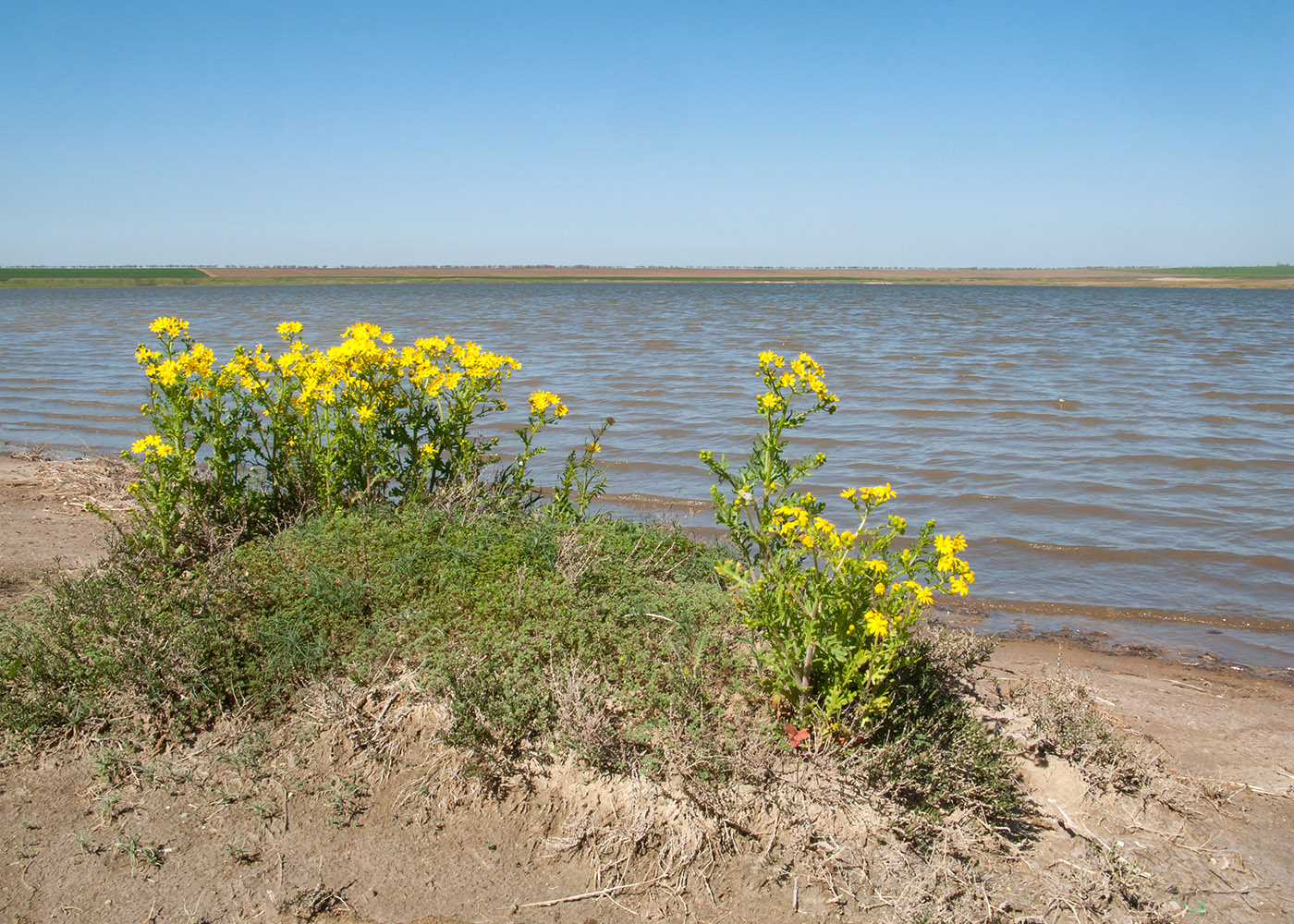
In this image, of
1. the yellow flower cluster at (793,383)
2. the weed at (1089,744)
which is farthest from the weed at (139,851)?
the weed at (1089,744)

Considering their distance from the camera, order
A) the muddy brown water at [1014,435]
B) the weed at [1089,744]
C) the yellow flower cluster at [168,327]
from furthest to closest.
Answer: the muddy brown water at [1014,435]
the yellow flower cluster at [168,327]
the weed at [1089,744]

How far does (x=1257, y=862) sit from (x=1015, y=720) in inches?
36.0

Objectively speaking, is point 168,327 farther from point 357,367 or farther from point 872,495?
point 872,495

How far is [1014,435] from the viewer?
11.8 m

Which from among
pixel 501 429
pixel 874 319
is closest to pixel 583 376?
pixel 501 429

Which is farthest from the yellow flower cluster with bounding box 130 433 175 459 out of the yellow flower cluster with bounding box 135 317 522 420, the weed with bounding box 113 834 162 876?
the weed with bounding box 113 834 162 876

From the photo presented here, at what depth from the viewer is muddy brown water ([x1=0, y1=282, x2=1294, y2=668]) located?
678 centimetres

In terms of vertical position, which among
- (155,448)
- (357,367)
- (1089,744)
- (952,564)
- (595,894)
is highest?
(357,367)

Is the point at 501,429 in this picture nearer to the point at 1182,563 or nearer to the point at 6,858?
the point at 1182,563

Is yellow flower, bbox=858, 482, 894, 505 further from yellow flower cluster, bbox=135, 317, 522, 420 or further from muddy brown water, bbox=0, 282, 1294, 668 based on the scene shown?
muddy brown water, bbox=0, 282, 1294, 668

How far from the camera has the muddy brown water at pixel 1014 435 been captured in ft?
22.2

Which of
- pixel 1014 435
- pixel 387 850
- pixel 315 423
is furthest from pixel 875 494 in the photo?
pixel 1014 435

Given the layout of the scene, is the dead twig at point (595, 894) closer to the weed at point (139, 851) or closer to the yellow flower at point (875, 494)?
the weed at point (139, 851)

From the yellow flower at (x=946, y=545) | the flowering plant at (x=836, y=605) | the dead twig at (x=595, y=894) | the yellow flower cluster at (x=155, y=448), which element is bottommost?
the dead twig at (x=595, y=894)
